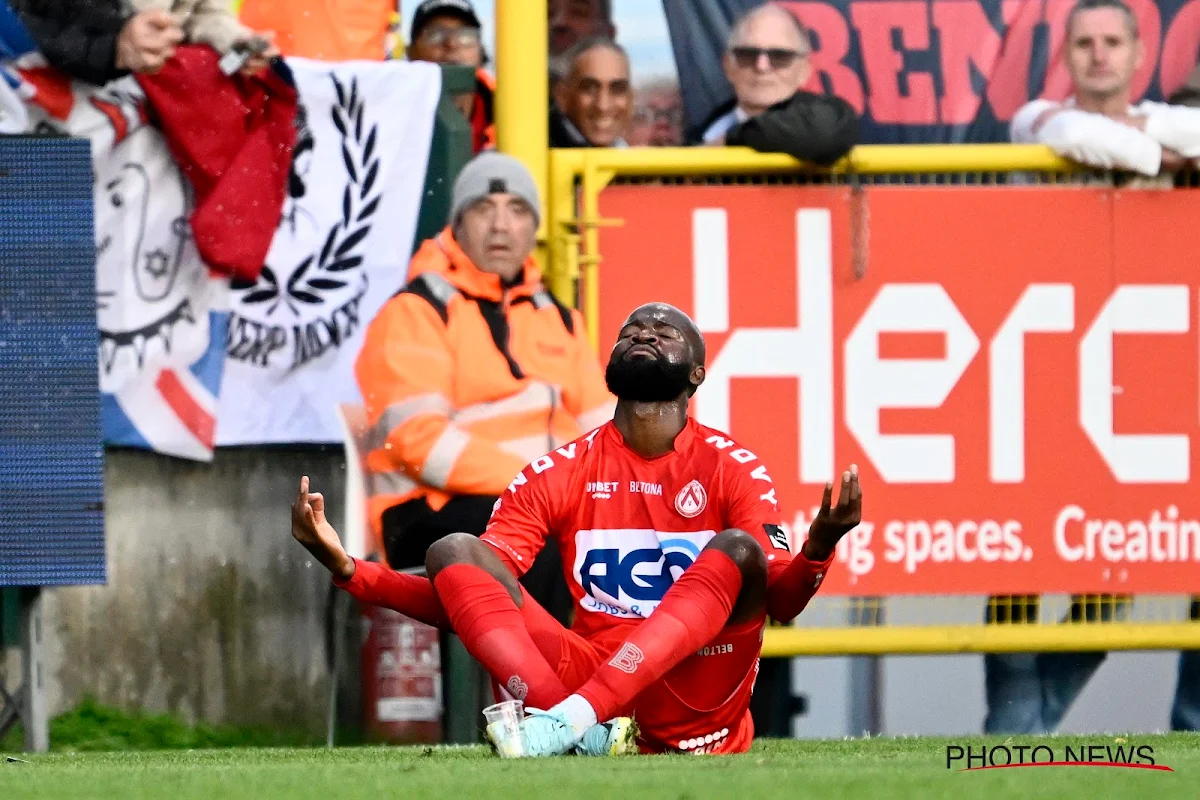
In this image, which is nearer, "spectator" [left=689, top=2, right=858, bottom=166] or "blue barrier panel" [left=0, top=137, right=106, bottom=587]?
"blue barrier panel" [left=0, top=137, right=106, bottom=587]

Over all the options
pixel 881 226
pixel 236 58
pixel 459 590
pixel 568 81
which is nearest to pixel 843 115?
pixel 881 226

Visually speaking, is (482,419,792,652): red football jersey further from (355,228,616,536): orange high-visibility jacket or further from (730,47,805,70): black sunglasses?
(730,47,805,70): black sunglasses

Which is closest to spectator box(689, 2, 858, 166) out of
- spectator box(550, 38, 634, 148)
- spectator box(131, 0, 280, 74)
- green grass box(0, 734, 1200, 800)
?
spectator box(550, 38, 634, 148)

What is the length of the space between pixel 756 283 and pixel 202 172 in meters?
2.14

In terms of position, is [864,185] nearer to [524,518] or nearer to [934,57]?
[934,57]

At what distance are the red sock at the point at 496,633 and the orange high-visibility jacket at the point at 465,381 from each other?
215 centimetres

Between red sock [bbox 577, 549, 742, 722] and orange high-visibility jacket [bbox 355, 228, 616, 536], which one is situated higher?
orange high-visibility jacket [bbox 355, 228, 616, 536]

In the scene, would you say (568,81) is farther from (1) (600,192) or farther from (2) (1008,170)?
(2) (1008,170)

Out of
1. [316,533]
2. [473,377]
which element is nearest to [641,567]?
[316,533]

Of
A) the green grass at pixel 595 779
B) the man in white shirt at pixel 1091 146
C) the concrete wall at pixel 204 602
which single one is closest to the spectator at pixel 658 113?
the man in white shirt at pixel 1091 146

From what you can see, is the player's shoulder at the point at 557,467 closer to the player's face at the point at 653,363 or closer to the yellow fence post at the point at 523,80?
the player's face at the point at 653,363

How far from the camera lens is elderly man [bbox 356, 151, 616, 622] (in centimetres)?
787

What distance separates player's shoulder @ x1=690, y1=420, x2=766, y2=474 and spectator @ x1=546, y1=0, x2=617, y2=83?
10.1ft

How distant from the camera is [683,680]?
5840mm
